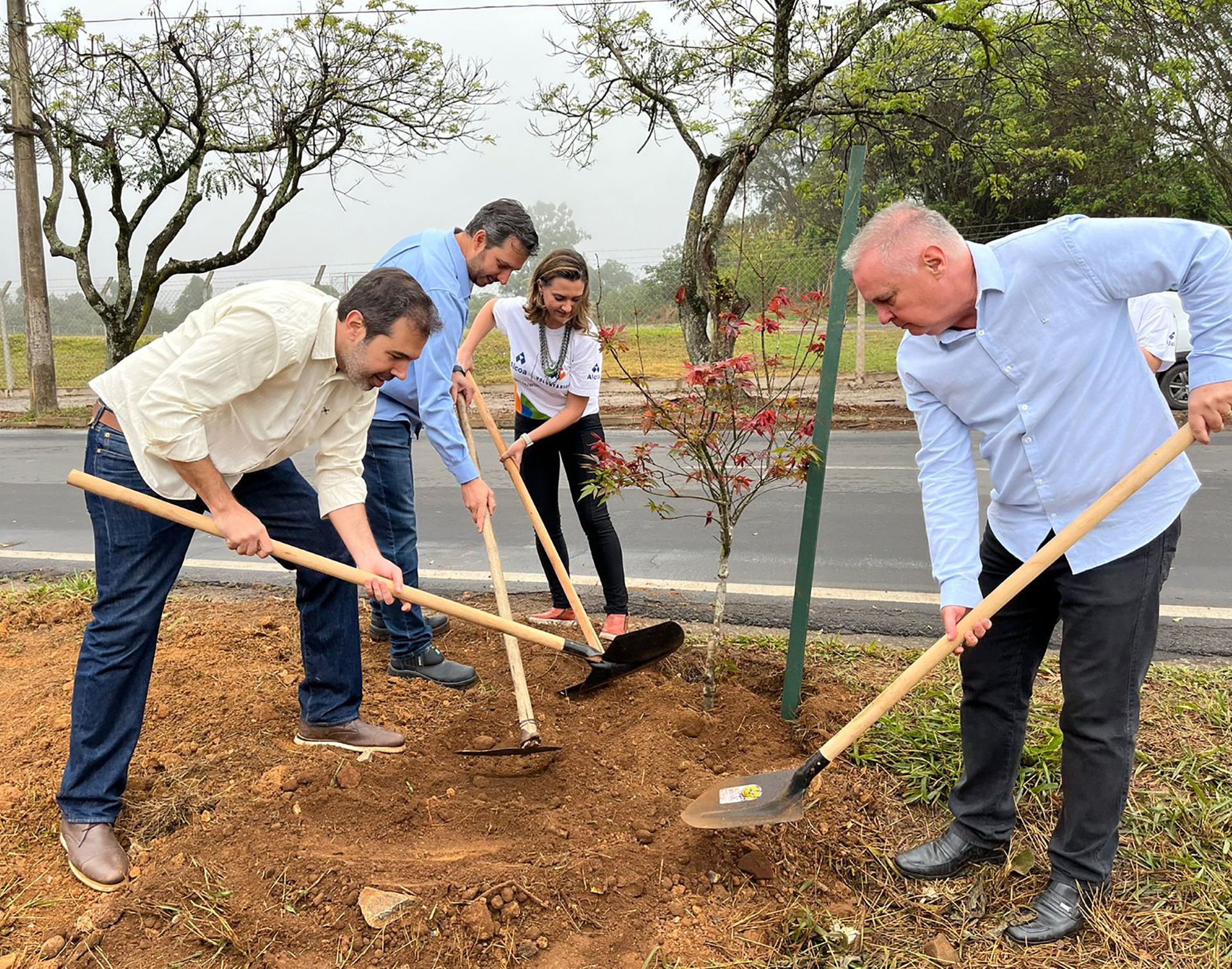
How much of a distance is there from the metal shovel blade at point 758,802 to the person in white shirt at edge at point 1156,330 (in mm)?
1736

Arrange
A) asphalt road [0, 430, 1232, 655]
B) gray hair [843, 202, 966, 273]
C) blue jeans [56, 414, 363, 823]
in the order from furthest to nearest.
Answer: asphalt road [0, 430, 1232, 655], blue jeans [56, 414, 363, 823], gray hair [843, 202, 966, 273]

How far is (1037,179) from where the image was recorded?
70.4ft

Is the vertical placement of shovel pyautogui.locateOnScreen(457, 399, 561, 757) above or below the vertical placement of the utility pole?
below

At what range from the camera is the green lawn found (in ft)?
56.2

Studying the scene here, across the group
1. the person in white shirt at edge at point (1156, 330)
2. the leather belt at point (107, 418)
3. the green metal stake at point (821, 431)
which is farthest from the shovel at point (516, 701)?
the person in white shirt at edge at point (1156, 330)

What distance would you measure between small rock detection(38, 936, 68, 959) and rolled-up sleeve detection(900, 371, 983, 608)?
2.44 metres

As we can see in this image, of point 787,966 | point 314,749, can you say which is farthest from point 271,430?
point 787,966

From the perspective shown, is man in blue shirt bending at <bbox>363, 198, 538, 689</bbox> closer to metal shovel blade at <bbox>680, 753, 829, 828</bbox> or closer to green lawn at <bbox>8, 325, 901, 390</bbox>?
metal shovel blade at <bbox>680, 753, 829, 828</bbox>

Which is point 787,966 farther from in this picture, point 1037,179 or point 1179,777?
point 1037,179

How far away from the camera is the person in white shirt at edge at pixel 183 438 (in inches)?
96.7

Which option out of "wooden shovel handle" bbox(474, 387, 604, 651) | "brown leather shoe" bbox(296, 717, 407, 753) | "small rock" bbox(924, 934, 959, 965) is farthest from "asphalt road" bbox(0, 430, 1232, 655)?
"small rock" bbox(924, 934, 959, 965)

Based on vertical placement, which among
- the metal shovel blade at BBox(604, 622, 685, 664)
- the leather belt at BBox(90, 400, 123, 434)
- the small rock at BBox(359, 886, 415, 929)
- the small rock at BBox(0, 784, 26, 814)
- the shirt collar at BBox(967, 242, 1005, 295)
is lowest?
the small rock at BBox(0, 784, 26, 814)

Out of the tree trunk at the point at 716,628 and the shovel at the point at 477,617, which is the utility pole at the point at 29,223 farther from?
the tree trunk at the point at 716,628

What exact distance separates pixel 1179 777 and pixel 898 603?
1881 mm
